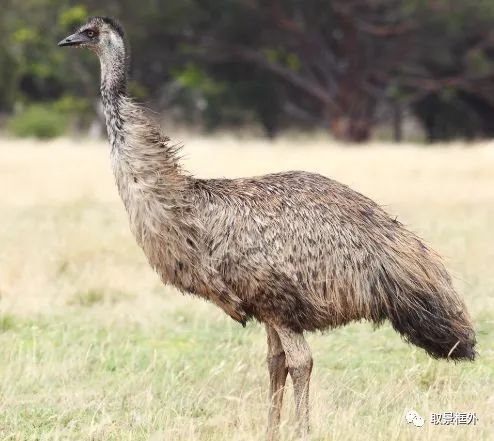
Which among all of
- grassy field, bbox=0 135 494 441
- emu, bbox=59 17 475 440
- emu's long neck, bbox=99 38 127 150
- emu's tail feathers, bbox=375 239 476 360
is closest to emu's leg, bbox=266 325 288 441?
emu, bbox=59 17 475 440

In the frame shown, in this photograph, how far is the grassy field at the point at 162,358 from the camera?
578 cm

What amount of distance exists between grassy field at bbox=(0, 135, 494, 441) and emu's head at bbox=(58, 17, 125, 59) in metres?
1.95

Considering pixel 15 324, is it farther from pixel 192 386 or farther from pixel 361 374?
pixel 361 374

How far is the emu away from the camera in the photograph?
17.4 ft

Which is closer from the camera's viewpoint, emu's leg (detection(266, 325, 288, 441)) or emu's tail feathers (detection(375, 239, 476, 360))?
emu's tail feathers (detection(375, 239, 476, 360))

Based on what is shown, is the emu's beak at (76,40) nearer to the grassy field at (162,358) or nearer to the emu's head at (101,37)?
the emu's head at (101,37)

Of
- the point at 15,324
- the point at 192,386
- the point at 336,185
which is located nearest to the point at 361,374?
the point at 192,386

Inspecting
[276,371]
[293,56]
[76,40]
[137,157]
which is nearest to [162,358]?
[276,371]

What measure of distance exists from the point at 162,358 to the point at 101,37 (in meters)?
2.44

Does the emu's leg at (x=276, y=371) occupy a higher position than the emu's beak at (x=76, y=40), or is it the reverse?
the emu's beak at (x=76, y=40)

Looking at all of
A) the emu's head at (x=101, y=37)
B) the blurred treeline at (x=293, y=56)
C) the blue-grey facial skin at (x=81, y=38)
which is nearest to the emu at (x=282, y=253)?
the emu's head at (x=101, y=37)

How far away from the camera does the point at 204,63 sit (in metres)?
39.4

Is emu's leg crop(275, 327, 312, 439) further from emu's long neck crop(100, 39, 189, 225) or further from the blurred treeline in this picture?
the blurred treeline

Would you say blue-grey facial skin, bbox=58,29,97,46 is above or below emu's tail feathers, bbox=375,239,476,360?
above
